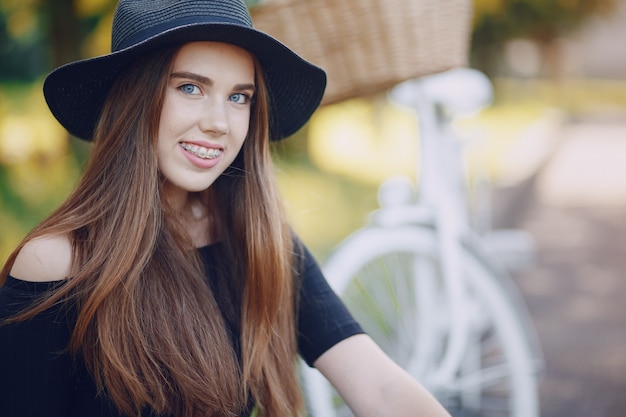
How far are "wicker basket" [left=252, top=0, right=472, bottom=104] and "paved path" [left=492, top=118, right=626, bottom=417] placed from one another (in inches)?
76.6

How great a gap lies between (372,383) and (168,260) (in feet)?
1.70

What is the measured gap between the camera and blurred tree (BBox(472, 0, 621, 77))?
35.6 ft

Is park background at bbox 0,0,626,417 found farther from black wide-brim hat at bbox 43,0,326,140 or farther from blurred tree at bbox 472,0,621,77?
black wide-brim hat at bbox 43,0,326,140

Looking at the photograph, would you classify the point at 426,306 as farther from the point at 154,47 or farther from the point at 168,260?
the point at 154,47

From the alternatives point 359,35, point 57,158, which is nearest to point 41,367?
point 359,35

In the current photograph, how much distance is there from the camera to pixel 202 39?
151 cm

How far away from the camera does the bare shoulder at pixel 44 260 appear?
1.46 metres

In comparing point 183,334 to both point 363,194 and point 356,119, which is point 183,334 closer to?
point 363,194

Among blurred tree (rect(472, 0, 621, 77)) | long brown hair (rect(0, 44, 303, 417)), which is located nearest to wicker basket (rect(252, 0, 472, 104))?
long brown hair (rect(0, 44, 303, 417))

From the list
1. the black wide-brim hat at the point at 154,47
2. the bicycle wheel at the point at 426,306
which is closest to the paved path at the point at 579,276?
the bicycle wheel at the point at 426,306

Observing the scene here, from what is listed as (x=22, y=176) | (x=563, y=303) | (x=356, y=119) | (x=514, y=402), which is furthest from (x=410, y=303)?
(x=356, y=119)

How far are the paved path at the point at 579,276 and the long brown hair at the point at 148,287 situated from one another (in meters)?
2.04

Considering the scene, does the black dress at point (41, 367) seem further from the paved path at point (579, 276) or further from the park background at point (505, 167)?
the paved path at point (579, 276)

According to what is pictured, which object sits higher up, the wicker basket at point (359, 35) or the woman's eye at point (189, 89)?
the wicker basket at point (359, 35)
